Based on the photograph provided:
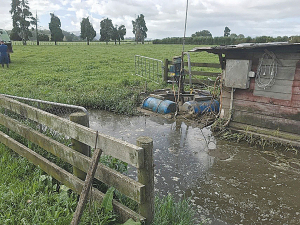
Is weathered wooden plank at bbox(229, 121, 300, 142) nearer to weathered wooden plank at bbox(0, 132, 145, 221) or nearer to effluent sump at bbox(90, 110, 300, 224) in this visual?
effluent sump at bbox(90, 110, 300, 224)

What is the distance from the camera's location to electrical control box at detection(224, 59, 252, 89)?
6988 millimetres

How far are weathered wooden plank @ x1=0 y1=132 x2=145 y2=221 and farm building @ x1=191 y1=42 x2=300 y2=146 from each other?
508 centimetres

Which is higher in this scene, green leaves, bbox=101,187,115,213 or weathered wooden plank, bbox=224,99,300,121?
weathered wooden plank, bbox=224,99,300,121

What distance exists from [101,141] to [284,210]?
3208mm

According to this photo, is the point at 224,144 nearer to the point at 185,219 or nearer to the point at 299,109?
the point at 299,109

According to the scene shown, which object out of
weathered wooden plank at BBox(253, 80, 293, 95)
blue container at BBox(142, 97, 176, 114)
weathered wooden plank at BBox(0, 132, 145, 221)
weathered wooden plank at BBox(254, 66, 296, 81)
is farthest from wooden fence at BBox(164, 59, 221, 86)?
weathered wooden plank at BBox(0, 132, 145, 221)

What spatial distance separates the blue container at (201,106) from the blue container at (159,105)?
→ 0.45 m

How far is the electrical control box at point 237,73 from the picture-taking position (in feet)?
22.9

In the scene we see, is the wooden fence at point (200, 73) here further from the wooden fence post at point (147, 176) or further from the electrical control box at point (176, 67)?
the wooden fence post at point (147, 176)

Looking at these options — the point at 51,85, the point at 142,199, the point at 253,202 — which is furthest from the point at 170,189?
the point at 51,85

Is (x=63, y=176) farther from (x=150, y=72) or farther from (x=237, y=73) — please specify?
(x=150, y=72)

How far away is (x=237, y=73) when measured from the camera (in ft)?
23.5

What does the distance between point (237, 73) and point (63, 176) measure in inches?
212

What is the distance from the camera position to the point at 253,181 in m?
5.03
